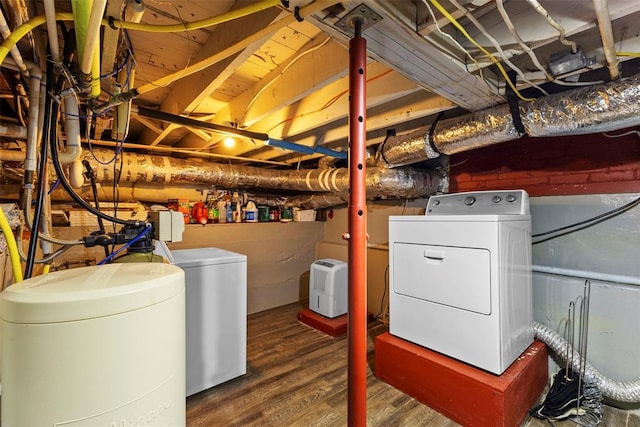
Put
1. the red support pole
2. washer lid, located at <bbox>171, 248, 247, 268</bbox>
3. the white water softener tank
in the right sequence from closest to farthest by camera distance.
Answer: the white water softener tank
the red support pole
washer lid, located at <bbox>171, 248, 247, 268</bbox>

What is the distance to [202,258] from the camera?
200 cm

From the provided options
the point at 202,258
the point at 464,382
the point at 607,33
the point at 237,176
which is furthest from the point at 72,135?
the point at 464,382

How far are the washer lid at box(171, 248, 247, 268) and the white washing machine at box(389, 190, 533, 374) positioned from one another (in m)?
1.20

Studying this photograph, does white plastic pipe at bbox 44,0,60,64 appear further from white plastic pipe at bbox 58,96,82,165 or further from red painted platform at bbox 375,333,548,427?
red painted platform at bbox 375,333,548,427

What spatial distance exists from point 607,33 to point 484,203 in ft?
3.91

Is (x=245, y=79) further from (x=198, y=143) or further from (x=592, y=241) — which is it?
(x=592, y=241)

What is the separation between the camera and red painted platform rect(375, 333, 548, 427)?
162cm

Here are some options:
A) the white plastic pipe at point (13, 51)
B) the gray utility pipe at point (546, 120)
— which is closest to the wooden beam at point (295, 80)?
the gray utility pipe at point (546, 120)

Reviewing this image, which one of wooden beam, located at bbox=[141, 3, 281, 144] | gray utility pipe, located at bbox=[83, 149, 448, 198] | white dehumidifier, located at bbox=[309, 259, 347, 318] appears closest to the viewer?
wooden beam, located at bbox=[141, 3, 281, 144]

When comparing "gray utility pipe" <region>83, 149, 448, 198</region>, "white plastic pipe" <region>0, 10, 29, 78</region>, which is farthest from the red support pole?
"gray utility pipe" <region>83, 149, 448, 198</region>

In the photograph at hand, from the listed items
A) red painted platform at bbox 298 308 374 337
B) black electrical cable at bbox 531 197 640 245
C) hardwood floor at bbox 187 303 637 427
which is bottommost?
hardwood floor at bbox 187 303 637 427

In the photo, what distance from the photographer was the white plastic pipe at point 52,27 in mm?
811

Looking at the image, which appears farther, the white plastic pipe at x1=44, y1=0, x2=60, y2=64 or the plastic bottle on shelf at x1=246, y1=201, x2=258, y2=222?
the plastic bottle on shelf at x1=246, y1=201, x2=258, y2=222

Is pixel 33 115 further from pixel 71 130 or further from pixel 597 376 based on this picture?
pixel 597 376
